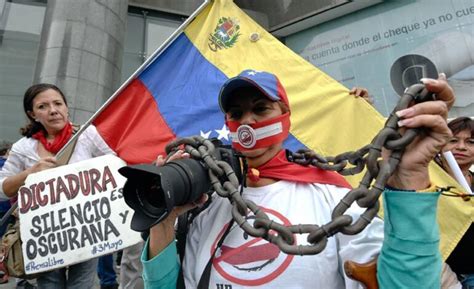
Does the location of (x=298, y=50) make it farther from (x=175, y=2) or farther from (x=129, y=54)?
(x=129, y=54)

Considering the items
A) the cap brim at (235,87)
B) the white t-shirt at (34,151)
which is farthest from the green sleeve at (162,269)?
the white t-shirt at (34,151)

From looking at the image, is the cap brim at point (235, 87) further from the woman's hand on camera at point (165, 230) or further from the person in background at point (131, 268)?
the person in background at point (131, 268)

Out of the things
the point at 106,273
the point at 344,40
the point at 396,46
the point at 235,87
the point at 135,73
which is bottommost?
the point at 106,273

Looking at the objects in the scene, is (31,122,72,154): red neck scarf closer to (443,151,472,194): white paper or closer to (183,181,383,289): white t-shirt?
(183,181,383,289): white t-shirt

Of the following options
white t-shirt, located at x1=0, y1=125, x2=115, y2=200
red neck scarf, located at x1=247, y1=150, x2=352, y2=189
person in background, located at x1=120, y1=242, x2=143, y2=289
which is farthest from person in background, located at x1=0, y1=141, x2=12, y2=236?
red neck scarf, located at x1=247, y1=150, x2=352, y2=189

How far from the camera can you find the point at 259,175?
1234 millimetres

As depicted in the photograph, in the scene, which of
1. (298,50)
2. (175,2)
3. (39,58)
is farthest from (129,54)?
(298,50)

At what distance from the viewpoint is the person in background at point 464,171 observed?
1935mm

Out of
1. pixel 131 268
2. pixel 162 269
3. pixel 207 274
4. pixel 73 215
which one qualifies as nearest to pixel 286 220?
pixel 207 274

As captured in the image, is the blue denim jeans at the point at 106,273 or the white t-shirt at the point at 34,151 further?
the blue denim jeans at the point at 106,273

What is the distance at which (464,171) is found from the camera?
2.43 metres

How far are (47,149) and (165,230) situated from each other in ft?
6.11

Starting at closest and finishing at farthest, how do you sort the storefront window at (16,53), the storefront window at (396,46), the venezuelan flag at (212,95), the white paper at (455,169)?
the white paper at (455,169) → the venezuelan flag at (212,95) → the storefront window at (16,53) → the storefront window at (396,46)

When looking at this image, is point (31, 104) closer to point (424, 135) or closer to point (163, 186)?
point (163, 186)
